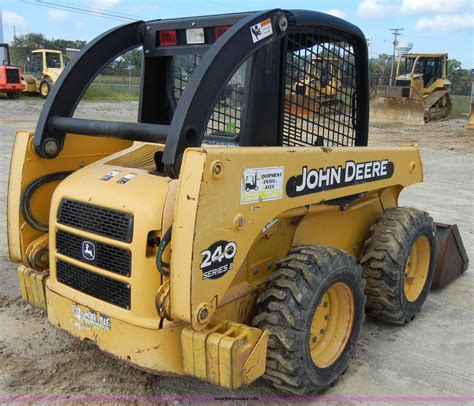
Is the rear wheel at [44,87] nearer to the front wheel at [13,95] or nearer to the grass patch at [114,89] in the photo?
the front wheel at [13,95]

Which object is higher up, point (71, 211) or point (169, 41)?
point (169, 41)

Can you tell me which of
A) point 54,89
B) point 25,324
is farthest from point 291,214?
point 25,324

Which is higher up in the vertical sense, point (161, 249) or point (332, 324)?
point (161, 249)

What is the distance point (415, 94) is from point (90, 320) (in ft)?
71.3

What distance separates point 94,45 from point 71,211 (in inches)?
43.0

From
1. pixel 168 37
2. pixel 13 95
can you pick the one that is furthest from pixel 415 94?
pixel 168 37

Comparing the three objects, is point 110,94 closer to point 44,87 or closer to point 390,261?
point 44,87

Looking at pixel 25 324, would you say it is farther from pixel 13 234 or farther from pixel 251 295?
pixel 251 295

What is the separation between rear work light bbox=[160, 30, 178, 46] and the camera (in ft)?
11.1

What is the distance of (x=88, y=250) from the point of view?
2.84 meters

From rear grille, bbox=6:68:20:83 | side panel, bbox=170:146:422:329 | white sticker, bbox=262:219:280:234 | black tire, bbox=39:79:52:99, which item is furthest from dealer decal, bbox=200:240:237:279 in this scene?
rear grille, bbox=6:68:20:83

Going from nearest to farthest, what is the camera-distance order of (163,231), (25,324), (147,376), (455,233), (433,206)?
1. (163,231)
2. (147,376)
3. (25,324)
4. (455,233)
5. (433,206)

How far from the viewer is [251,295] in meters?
2.98

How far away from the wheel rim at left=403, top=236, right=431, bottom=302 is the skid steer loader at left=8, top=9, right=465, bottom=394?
15.6 inches
